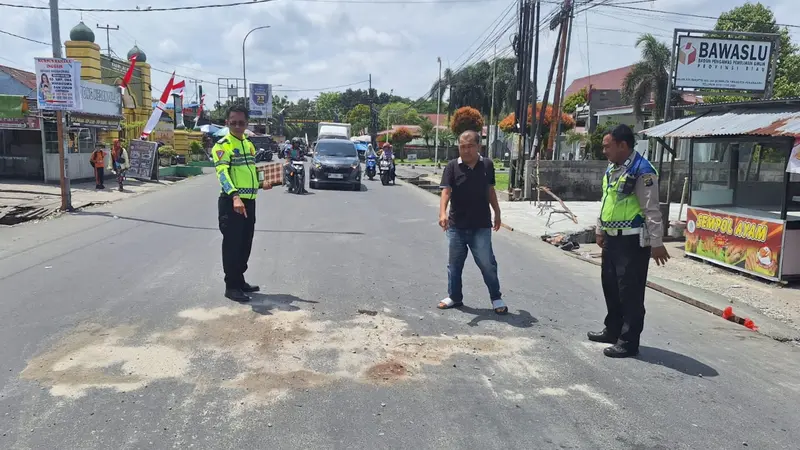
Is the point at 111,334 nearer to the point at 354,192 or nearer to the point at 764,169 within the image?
the point at 764,169

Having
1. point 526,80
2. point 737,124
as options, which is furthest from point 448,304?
point 526,80

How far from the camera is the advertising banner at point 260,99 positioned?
77.1m

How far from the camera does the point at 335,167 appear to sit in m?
20.6

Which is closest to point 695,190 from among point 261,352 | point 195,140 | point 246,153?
point 246,153

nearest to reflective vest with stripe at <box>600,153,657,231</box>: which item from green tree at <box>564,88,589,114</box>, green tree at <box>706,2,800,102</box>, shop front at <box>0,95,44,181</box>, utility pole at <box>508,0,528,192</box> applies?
utility pole at <box>508,0,528,192</box>

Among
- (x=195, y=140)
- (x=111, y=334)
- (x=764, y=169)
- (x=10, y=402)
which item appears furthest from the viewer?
(x=195, y=140)

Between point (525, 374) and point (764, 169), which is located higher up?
point (764, 169)

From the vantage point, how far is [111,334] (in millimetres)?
4852

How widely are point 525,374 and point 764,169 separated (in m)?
7.68

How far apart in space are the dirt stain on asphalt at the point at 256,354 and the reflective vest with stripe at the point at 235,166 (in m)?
1.24

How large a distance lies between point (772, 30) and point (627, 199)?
31.9 metres

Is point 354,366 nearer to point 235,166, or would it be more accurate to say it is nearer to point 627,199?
point 627,199

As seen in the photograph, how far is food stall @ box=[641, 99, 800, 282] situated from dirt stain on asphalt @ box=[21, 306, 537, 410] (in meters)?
4.95

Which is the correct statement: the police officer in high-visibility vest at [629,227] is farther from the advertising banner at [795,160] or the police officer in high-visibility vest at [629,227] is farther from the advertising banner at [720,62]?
the advertising banner at [720,62]
